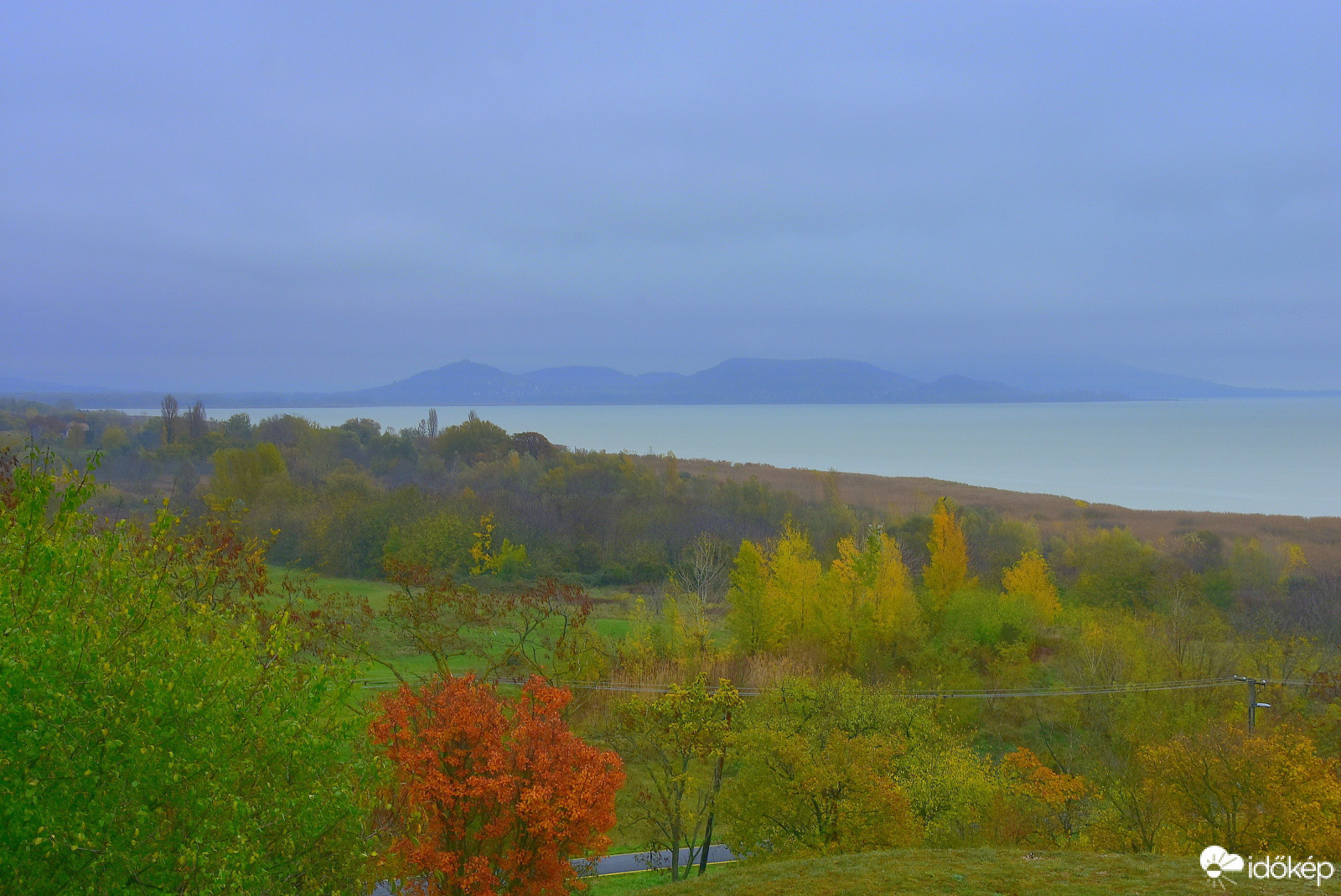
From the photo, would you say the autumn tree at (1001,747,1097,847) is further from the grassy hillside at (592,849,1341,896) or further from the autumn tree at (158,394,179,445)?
the autumn tree at (158,394,179,445)

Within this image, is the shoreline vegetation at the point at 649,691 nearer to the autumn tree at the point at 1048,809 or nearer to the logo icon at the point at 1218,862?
the autumn tree at the point at 1048,809

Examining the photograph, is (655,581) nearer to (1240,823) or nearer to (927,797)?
(927,797)

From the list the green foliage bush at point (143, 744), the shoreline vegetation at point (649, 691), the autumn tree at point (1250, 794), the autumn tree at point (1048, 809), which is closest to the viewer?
the green foliage bush at point (143, 744)

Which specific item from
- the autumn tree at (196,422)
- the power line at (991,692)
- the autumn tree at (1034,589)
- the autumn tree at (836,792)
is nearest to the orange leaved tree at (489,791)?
the autumn tree at (836,792)

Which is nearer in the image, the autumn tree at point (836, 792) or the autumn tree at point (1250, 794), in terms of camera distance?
the autumn tree at point (1250, 794)

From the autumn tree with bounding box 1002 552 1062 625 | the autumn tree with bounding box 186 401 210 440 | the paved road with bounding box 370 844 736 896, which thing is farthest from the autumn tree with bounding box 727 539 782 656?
the autumn tree with bounding box 186 401 210 440

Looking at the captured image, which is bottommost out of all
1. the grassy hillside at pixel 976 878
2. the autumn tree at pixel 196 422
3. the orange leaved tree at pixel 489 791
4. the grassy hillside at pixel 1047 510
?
the grassy hillside at pixel 976 878

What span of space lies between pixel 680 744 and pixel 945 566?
28.1 metres

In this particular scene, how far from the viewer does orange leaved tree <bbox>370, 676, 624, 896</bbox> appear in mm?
14242

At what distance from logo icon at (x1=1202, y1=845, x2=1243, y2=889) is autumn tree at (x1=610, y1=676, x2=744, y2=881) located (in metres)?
10.6

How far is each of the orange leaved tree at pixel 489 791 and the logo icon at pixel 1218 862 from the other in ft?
34.6

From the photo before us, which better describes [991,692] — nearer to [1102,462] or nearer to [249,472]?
[249,472]

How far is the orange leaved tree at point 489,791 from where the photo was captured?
46.7ft

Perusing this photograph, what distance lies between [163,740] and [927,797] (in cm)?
1866
